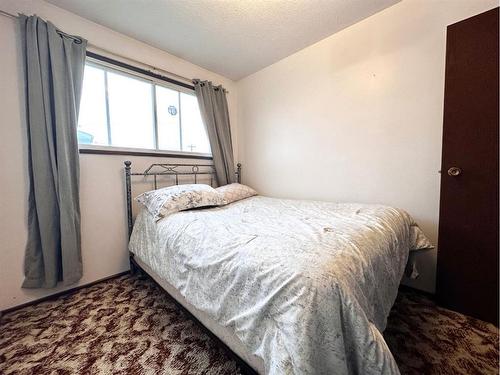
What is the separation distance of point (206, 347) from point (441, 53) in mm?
2631

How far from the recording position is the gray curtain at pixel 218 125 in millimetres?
2596

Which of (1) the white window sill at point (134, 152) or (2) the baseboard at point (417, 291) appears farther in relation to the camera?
(1) the white window sill at point (134, 152)

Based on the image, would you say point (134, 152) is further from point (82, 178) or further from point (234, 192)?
point (234, 192)

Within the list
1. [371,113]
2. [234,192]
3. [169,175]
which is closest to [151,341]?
[234,192]

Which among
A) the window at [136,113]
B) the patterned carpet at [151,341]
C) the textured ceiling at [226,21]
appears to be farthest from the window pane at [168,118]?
the patterned carpet at [151,341]

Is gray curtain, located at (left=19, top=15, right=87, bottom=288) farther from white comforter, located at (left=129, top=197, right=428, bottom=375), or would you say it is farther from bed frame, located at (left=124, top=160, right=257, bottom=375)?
white comforter, located at (left=129, top=197, right=428, bottom=375)

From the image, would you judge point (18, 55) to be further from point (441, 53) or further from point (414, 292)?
point (414, 292)

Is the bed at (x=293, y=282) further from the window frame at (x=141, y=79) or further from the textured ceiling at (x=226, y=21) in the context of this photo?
the textured ceiling at (x=226, y=21)

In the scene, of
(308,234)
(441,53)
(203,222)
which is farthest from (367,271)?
(441,53)

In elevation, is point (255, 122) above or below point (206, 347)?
above

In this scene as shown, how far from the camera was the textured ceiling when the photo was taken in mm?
1671

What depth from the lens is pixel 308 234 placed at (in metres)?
0.99

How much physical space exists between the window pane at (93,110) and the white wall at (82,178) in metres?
0.20

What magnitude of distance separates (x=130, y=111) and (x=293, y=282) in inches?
91.4
